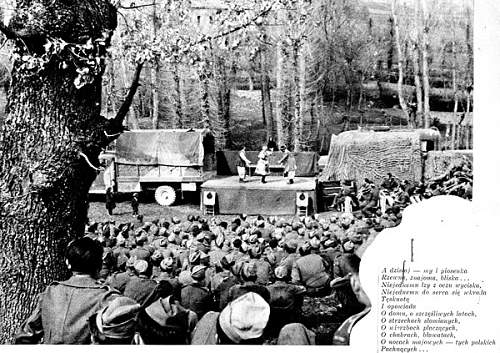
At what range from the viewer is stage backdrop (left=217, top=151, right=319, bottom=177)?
3.71 metres

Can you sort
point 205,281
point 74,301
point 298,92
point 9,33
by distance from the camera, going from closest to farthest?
1. point 74,301
2. point 9,33
3. point 205,281
4. point 298,92

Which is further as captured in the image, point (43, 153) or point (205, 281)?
point (205, 281)

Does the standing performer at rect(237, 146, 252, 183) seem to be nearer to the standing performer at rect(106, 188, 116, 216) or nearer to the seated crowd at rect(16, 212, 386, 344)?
the seated crowd at rect(16, 212, 386, 344)

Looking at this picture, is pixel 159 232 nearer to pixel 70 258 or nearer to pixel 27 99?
pixel 70 258

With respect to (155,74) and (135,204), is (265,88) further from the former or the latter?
(135,204)

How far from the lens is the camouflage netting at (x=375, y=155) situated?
3717 mm

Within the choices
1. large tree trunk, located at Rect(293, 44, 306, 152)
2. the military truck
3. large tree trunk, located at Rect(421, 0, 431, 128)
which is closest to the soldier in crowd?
the military truck

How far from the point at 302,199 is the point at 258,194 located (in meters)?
0.22

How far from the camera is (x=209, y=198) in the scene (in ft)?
12.2

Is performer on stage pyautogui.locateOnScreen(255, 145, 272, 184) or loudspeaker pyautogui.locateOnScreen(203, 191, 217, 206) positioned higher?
performer on stage pyautogui.locateOnScreen(255, 145, 272, 184)

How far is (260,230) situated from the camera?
3.71 m

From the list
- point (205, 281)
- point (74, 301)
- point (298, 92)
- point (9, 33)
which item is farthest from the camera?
point (298, 92)

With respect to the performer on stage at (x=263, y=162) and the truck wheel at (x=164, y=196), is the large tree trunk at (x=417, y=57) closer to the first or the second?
the performer on stage at (x=263, y=162)

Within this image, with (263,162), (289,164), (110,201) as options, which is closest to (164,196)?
(110,201)
